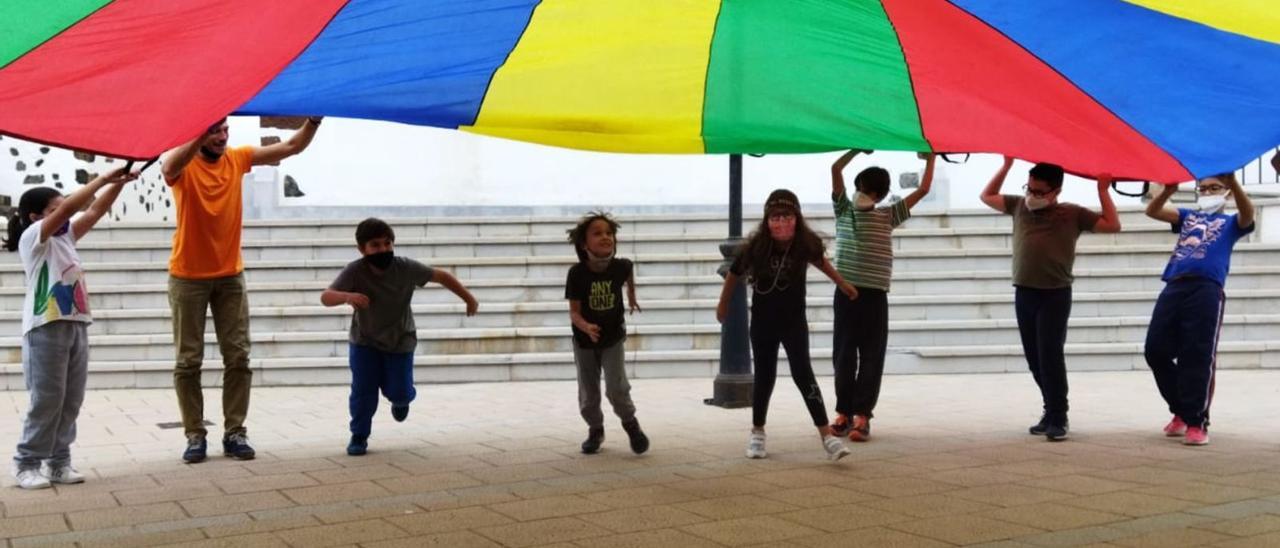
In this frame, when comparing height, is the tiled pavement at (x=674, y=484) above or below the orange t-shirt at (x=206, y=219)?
below

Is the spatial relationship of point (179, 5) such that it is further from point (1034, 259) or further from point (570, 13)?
point (1034, 259)

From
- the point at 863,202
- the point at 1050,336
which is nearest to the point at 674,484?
the point at 863,202

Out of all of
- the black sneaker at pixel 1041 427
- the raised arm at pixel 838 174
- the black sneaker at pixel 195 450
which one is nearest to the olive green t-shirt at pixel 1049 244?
the black sneaker at pixel 1041 427

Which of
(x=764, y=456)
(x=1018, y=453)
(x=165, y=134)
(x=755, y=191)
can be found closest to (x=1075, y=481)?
(x=1018, y=453)

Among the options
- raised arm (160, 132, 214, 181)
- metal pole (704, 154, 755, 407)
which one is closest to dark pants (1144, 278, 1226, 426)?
metal pole (704, 154, 755, 407)

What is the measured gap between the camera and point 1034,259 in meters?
6.97

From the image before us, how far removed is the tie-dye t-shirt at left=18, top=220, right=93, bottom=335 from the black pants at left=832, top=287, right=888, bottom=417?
3.75m

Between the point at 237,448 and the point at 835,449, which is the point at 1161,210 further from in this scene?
the point at 237,448

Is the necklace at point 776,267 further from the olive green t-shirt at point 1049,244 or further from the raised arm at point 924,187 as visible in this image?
A: the olive green t-shirt at point 1049,244

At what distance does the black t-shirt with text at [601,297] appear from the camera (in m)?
6.56

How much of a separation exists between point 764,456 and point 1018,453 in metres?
1.28

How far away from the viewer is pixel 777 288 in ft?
21.1

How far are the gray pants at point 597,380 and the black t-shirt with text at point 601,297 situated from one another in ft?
0.16

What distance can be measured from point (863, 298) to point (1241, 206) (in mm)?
1911
